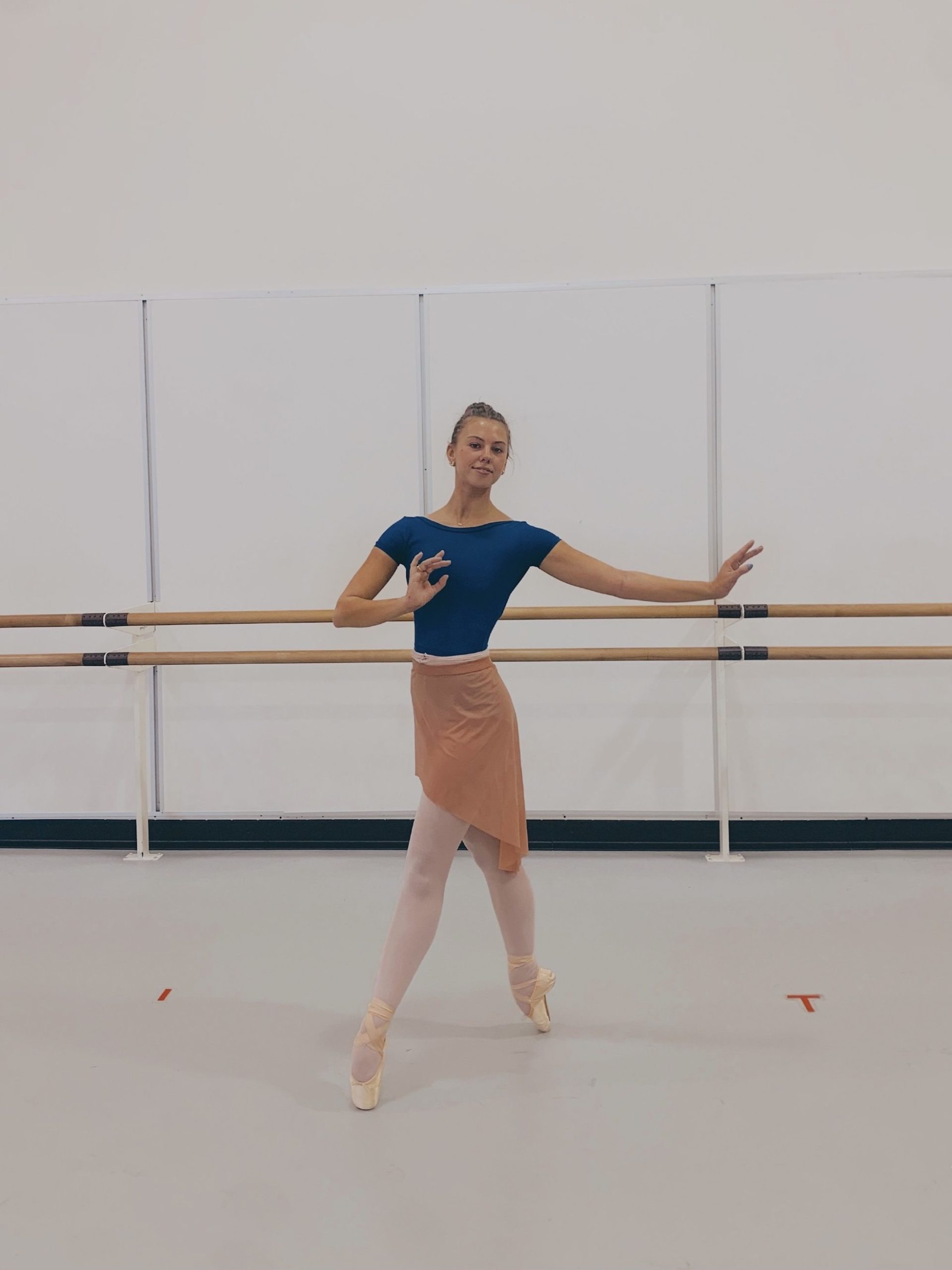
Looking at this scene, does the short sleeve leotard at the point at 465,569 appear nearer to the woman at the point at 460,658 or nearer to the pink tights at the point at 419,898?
the woman at the point at 460,658

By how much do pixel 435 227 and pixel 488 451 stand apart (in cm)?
202

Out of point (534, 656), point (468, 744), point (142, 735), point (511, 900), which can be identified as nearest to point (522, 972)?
point (511, 900)

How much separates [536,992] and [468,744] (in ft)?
2.00

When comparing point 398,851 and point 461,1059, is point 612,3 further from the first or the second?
point 461,1059

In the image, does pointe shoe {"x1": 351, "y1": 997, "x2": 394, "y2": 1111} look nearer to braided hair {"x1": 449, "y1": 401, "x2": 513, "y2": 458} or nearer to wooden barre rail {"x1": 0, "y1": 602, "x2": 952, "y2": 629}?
braided hair {"x1": 449, "y1": 401, "x2": 513, "y2": 458}

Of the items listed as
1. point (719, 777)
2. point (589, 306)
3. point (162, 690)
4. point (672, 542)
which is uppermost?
point (589, 306)

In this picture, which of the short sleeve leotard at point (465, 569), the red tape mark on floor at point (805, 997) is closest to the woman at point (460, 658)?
the short sleeve leotard at point (465, 569)

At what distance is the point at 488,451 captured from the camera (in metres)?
2.00

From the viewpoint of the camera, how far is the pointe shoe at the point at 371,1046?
196 cm

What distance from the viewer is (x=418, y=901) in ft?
6.72

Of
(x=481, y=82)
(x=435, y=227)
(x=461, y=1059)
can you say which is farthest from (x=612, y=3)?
(x=461, y=1059)

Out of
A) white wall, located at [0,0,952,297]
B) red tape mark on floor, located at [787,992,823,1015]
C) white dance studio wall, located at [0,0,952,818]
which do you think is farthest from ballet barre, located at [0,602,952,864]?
white wall, located at [0,0,952,297]

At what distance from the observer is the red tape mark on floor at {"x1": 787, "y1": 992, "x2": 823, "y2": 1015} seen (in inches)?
93.9

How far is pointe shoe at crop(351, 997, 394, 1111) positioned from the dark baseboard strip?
172 cm
